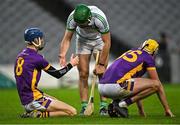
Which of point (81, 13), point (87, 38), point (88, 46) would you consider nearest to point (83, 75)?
point (88, 46)

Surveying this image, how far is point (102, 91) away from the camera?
9.88 meters

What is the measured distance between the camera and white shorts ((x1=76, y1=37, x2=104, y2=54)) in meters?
11.3

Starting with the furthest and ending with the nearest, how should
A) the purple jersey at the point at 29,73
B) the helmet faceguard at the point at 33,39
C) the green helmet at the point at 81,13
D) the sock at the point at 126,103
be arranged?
1. the green helmet at the point at 81,13
2. the helmet faceguard at the point at 33,39
3. the purple jersey at the point at 29,73
4. the sock at the point at 126,103

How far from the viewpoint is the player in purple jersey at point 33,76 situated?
9836 millimetres

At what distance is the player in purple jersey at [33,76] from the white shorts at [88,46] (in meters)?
1.34

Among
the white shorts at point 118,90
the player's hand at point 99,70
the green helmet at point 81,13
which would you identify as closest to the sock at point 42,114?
the white shorts at point 118,90

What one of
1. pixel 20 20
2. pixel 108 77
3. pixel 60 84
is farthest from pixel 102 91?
pixel 20 20

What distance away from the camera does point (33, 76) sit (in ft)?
32.3

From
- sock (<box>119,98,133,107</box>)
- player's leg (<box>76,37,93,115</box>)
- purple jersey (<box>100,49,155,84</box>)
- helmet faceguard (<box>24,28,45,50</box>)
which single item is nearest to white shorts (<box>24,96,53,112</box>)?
helmet faceguard (<box>24,28,45,50</box>)

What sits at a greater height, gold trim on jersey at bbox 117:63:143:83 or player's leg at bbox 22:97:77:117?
gold trim on jersey at bbox 117:63:143:83

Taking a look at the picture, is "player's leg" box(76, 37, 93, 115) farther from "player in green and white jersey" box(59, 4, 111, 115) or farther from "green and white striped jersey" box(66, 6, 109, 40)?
"green and white striped jersey" box(66, 6, 109, 40)

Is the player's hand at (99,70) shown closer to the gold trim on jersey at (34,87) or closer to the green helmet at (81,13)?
the green helmet at (81,13)

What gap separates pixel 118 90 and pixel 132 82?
22 centimetres

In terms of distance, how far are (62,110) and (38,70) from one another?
689 millimetres
